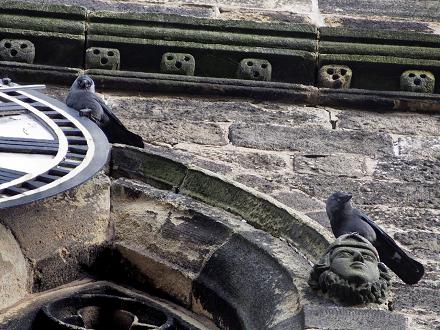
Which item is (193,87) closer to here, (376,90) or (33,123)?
(376,90)

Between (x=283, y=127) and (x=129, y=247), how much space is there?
3.56ft

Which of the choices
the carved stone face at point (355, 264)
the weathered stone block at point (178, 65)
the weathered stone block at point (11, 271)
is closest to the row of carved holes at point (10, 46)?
the weathered stone block at point (178, 65)

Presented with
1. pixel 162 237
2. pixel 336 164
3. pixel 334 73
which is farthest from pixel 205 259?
pixel 334 73

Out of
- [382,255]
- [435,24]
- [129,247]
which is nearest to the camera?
[382,255]

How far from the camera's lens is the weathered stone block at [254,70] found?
7664mm

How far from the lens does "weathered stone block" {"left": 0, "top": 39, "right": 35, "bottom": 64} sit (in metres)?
7.55

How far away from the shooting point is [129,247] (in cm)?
636

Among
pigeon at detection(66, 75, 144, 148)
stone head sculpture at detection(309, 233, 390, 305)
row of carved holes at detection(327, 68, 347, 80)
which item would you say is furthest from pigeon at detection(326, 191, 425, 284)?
row of carved holes at detection(327, 68, 347, 80)

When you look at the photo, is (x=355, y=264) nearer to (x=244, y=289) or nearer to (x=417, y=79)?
(x=244, y=289)

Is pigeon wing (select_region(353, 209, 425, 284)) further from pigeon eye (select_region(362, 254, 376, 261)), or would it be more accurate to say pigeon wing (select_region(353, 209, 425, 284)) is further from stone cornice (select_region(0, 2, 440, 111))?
stone cornice (select_region(0, 2, 440, 111))

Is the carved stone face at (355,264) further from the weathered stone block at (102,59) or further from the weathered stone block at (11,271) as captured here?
the weathered stone block at (102,59)

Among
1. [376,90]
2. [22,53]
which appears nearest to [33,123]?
[22,53]

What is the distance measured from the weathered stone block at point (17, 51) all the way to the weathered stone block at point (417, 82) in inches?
54.3

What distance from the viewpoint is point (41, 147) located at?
236 inches
